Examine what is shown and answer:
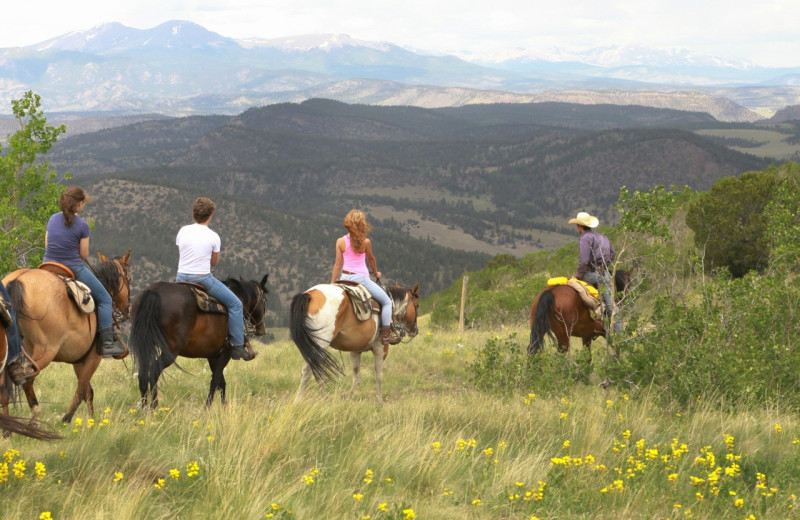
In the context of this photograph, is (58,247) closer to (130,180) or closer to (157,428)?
(157,428)

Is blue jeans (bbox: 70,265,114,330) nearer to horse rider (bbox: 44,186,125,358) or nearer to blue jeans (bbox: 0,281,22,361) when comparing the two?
horse rider (bbox: 44,186,125,358)

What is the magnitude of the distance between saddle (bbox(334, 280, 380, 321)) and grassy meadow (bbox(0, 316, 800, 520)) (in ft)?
7.60

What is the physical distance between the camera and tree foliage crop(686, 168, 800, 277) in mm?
25891

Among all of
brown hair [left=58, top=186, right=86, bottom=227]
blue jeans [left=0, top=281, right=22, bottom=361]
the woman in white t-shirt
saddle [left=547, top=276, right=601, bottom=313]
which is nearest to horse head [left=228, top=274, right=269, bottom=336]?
the woman in white t-shirt

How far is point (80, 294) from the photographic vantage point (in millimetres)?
7129

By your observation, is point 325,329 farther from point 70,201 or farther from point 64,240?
point 70,201

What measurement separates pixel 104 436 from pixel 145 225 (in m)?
160

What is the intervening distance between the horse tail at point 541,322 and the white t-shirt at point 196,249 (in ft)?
16.9

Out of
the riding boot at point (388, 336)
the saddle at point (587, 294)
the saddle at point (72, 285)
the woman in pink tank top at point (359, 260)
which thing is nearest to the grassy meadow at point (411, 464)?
the saddle at point (72, 285)

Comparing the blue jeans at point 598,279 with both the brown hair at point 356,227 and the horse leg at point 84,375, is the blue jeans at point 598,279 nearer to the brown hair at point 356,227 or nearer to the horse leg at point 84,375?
the brown hair at point 356,227

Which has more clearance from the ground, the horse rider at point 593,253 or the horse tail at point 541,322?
the horse rider at point 593,253

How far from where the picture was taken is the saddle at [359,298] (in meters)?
9.29

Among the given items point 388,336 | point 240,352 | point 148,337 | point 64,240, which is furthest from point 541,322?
point 64,240

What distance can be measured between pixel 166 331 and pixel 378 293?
3.09 m
